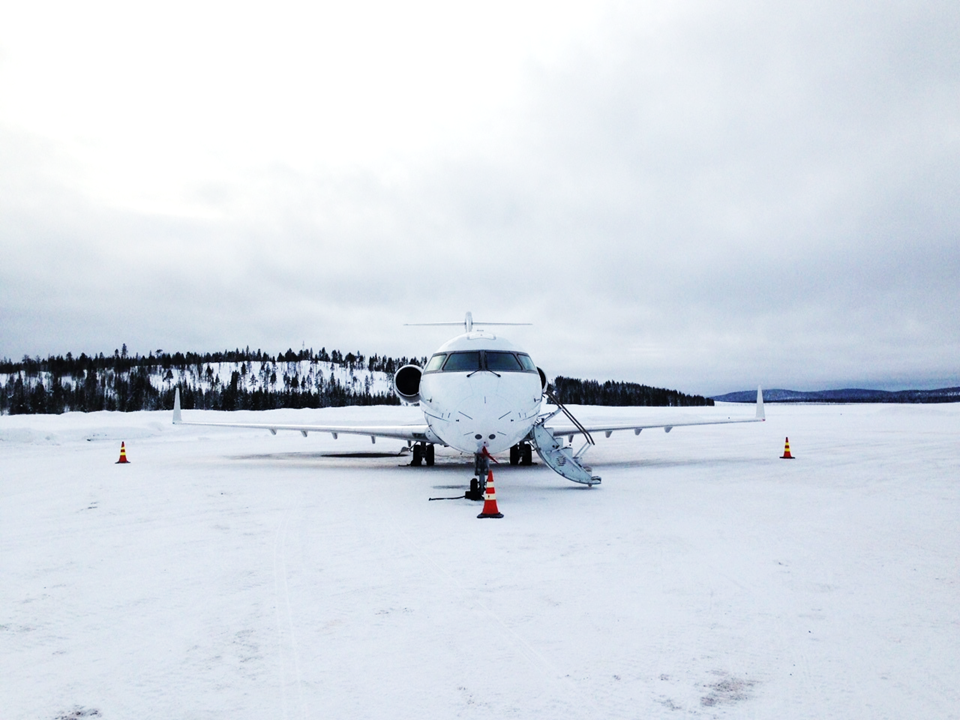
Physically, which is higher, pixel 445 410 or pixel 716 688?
pixel 445 410

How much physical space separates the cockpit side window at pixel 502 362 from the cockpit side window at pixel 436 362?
948 mm

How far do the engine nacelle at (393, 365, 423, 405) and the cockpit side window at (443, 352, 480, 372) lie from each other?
3.18 metres

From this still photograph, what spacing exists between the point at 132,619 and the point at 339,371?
13589 cm

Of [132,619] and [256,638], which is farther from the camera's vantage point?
[132,619]

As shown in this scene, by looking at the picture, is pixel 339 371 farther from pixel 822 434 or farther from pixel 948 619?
pixel 948 619

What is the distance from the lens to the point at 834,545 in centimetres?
649

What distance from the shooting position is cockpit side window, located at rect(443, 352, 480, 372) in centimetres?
1058

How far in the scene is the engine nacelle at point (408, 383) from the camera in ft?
46.2

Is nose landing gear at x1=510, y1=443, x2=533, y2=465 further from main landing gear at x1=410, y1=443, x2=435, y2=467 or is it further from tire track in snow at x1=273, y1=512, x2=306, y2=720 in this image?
tire track in snow at x1=273, y1=512, x2=306, y2=720

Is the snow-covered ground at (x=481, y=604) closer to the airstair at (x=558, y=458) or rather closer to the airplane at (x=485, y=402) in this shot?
the airstair at (x=558, y=458)

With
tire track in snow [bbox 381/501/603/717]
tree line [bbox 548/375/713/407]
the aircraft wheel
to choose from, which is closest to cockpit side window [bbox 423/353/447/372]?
the aircraft wheel

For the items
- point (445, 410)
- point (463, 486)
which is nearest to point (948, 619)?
point (445, 410)

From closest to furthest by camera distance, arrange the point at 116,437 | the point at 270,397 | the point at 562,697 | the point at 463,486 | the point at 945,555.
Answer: the point at 562,697 < the point at 945,555 < the point at 463,486 < the point at 116,437 < the point at 270,397

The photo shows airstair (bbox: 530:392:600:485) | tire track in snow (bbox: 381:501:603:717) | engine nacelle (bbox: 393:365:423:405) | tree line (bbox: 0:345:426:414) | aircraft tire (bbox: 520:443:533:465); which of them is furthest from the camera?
tree line (bbox: 0:345:426:414)
